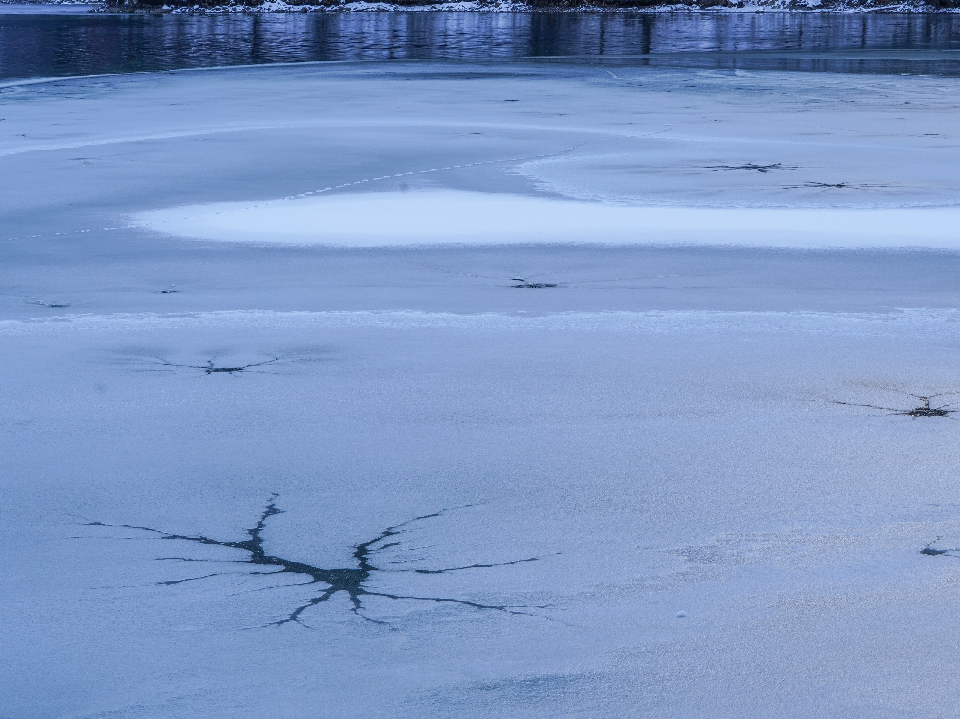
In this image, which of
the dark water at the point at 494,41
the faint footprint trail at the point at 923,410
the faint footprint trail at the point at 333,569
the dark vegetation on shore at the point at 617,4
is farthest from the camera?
the dark vegetation on shore at the point at 617,4

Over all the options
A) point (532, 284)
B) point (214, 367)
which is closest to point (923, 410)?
point (532, 284)

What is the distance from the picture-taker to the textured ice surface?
1.85 m

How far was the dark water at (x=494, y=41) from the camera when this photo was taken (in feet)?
51.5

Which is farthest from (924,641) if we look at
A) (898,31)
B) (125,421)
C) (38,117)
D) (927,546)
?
(898,31)

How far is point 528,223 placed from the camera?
511cm

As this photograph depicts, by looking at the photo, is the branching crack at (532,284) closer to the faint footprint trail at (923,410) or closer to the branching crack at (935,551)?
the faint footprint trail at (923,410)

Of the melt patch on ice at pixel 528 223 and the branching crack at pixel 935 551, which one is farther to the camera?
the melt patch on ice at pixel 528 223

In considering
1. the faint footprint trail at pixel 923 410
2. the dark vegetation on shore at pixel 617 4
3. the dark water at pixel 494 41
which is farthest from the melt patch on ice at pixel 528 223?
the dark vegetation on shore at pixel 617 4

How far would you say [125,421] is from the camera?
2.90m

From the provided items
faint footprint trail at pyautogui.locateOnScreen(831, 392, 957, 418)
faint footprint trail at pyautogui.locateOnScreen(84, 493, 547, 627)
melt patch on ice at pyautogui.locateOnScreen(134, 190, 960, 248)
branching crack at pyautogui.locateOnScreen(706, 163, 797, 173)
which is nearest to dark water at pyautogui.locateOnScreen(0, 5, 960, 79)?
branching crack at pyautogui.locateOnScreen(706, 163, 797, 173)

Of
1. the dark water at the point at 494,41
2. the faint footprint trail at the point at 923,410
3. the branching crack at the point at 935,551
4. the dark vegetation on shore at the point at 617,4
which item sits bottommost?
the branching crack at the point at 935,551

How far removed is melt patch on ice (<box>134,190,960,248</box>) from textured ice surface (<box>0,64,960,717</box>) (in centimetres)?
9

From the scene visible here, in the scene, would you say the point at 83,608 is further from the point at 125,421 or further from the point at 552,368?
the point at 552,368

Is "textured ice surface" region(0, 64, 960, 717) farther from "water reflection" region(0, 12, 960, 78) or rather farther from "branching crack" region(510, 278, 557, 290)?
"water reflection" region(0, 12, 960, 78)
